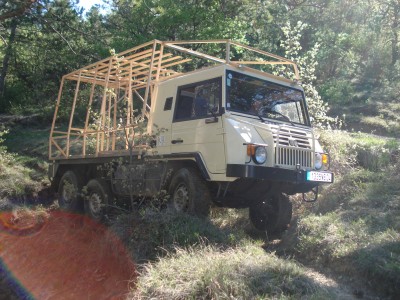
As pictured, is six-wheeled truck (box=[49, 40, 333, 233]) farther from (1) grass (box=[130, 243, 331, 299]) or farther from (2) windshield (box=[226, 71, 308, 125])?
(1) grass (box=[130, 243, 331, 299])

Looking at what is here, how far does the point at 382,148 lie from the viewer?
10.5 meters

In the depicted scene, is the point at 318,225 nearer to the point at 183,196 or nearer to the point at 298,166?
the point at 298,166

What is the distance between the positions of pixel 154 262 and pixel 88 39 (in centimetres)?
1013

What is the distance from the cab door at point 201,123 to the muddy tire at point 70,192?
10.8 feet

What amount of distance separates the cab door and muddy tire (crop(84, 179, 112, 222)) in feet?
7.17

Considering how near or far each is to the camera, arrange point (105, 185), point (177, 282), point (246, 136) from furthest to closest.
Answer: point (105, 185) → point (246, 136) → point (177, 282)

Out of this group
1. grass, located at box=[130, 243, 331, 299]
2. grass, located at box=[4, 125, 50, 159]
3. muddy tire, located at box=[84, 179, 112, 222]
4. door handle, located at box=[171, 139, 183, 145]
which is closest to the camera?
grass, located at box=[130, 243, 331, 299]

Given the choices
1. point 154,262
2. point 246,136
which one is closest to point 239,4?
point 246,136

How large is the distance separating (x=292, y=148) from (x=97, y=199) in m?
4.47

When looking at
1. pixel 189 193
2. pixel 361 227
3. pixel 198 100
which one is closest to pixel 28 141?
pixel 198 100

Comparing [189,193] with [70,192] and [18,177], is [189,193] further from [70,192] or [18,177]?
[18,177]

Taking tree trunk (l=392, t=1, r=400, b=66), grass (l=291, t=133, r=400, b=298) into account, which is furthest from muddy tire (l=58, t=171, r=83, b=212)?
tree trunk (l=392, t=1, r=400, b=66)

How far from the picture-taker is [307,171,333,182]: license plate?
7148mm

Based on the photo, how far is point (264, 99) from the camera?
7.88 meters
